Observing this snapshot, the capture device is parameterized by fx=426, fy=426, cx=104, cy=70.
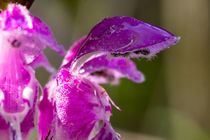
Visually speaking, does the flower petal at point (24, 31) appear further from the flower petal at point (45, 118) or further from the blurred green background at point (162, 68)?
the blurred green background at point (162, 68)

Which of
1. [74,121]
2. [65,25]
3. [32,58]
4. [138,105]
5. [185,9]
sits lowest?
[138,105]

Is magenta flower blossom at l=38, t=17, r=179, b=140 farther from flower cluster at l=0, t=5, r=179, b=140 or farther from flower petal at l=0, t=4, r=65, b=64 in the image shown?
flower petal at l=0, t=4, r=65, b=64

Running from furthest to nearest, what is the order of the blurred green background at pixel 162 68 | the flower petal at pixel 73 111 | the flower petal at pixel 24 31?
the blurred green background at pixel 162 68
the flower petal at pixel 73 111
the flower petal at pixel 24 31

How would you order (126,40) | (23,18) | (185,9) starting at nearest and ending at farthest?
(23,18) → (126,40) → (185,9)

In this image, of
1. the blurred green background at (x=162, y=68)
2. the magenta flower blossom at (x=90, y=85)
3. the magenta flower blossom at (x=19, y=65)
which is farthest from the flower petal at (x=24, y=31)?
the blurred green background at (x=162, y=68)

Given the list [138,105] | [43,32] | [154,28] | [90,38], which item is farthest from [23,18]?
[138,105]

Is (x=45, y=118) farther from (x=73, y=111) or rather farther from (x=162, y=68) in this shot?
(x=162, y=68)

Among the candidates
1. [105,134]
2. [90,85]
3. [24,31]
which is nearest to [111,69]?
[90,85]

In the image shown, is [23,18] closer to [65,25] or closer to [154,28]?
[154,28]
